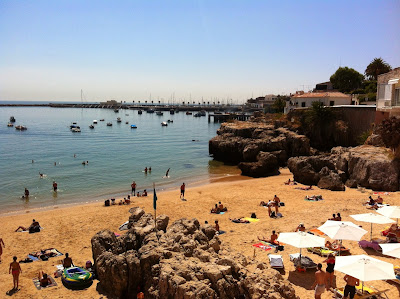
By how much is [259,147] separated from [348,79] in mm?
42799

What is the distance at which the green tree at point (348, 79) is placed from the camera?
68125mm

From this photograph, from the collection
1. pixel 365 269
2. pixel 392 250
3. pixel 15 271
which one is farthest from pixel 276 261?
pixel 15 271

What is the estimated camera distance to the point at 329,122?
130 ft

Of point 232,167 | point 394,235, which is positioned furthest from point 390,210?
point 232,167

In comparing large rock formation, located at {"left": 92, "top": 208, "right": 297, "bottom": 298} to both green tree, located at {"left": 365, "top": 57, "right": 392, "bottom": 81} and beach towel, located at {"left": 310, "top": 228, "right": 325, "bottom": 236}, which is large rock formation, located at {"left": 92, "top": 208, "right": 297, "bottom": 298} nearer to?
beach towel, located at {"left": 310, "top": 228, "right": 325, "bottom": 236}

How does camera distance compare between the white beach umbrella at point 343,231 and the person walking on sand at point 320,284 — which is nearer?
the person walking on sand at point 320,284

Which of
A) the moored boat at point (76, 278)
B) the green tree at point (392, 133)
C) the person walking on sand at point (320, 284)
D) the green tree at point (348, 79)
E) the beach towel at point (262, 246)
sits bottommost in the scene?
the moored boat at point (76, 278)

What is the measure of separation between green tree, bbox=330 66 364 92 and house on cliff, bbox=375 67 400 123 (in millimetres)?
41719

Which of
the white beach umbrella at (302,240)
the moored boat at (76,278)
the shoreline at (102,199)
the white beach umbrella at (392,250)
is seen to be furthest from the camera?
the shoreline at (102,199)

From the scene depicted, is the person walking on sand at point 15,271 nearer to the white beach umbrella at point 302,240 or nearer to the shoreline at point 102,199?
the white beach umbrella at point 302,240

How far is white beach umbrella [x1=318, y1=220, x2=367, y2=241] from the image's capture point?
11.4 meters

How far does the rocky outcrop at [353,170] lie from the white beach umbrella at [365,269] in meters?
15.7

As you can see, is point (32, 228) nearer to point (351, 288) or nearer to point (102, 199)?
point (102, 199)

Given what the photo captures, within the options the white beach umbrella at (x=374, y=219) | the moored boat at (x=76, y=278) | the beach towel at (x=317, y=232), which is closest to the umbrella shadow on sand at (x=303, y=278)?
the white beach umbrella at (x=374, y=219)
